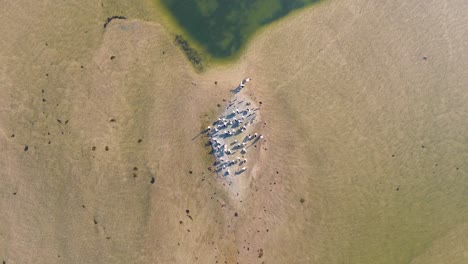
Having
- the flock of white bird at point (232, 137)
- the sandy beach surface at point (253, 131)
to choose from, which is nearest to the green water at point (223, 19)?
the sandy beach surface at point (253, 131)

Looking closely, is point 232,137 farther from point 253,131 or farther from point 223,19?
point 223,19

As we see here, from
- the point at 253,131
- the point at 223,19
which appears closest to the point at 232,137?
the point at 253,131

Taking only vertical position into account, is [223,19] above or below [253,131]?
above

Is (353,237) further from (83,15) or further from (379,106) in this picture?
(83,15)

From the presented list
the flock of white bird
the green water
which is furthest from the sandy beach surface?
the green water

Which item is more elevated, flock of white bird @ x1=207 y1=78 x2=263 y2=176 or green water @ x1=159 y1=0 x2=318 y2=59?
green water @ x1=159 y1=0 x2=318 y2=59

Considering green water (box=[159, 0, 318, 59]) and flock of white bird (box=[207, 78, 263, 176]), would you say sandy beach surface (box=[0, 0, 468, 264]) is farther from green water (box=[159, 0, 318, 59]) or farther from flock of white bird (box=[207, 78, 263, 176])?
green water (box=[159, 0, 318, 59])
